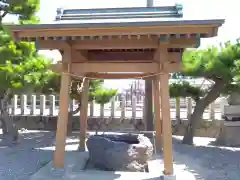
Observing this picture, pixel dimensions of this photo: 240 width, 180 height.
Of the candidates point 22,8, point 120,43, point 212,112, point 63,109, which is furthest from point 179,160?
point 22,8

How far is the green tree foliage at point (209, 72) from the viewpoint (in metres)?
6.91

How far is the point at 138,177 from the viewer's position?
491 cm

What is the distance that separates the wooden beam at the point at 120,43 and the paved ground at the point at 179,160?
7.29 ft

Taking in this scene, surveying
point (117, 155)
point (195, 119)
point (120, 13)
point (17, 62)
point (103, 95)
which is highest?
point (120, 13)

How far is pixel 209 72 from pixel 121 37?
10.9 feet

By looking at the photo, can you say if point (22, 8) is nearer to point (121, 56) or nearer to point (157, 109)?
point (121, 56)

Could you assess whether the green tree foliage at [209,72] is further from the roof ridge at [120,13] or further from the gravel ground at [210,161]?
the roof ridge at [120,13]

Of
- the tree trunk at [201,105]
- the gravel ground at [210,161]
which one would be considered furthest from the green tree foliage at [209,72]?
the gravel ground at [210,161]

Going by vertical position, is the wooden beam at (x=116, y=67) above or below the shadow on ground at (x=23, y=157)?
above

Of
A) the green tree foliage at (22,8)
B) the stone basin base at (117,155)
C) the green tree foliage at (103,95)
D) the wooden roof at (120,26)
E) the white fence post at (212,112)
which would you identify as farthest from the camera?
the white fence post at (212,112)

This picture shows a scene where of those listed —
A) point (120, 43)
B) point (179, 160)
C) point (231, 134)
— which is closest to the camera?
point (120, 43)

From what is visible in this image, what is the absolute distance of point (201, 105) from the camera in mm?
8562

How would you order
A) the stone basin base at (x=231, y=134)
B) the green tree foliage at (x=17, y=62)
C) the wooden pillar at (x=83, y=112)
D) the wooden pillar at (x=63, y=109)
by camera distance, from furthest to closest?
the stone basin base at (x=231, y=134)
the green tree foliage at (x=17, y=62)
the wooden pillar at (x=83, y=112)
the wooden pillar at (x=63, y=109)

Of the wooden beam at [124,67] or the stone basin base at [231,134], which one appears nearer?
the wooden beam at [124,67]
